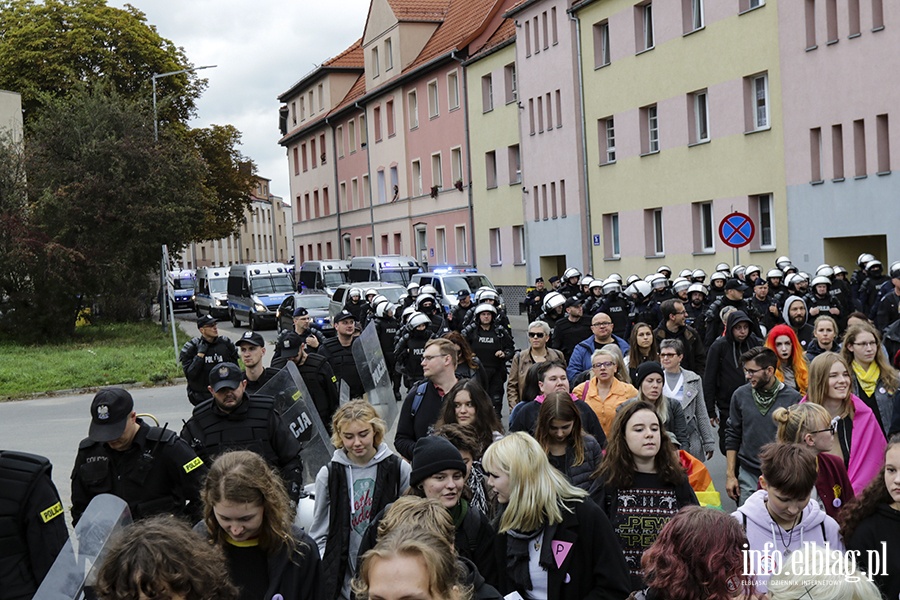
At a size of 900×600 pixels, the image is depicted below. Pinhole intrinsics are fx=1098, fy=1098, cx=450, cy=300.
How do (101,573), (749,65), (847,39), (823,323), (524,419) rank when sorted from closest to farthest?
1. (101,573)
2. (524,419)
3. (823,323)
4. (847,39)
5. (749,65)

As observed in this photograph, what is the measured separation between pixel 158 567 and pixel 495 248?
1696 inches

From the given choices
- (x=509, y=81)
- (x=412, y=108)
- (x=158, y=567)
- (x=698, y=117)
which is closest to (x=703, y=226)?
(x=698, y=117)

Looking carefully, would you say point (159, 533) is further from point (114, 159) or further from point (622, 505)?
→ point (114, 159)

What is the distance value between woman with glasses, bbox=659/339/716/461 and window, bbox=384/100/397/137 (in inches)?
1840

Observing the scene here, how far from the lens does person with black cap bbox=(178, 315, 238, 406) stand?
11070mm

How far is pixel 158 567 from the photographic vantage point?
3082 mm

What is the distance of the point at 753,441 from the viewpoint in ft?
25.0

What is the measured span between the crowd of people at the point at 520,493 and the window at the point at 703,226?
73.7 ft

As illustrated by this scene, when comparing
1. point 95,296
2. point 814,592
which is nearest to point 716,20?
point 95,296

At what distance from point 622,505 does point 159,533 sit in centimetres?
265

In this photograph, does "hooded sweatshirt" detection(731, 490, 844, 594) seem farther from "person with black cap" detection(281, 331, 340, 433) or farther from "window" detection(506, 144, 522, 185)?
"window" detection(506, 144, 522, 185)

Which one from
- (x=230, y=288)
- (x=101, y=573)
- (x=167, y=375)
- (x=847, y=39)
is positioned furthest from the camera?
(x=230, y=288)

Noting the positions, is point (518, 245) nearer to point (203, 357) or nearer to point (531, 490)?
point (203, 357)

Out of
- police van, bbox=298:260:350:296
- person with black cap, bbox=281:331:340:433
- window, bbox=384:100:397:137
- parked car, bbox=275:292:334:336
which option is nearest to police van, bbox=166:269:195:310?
window, bbox=384:100:397:137
